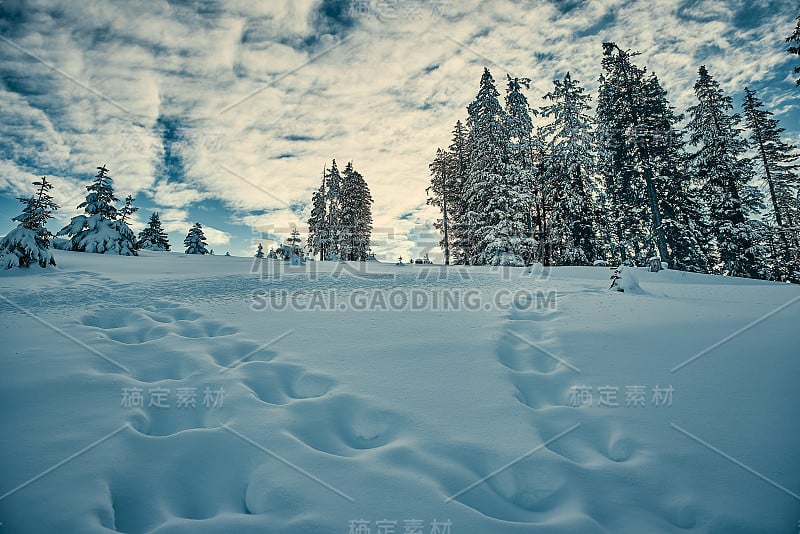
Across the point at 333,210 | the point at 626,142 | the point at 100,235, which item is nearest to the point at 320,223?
the point at 333,210

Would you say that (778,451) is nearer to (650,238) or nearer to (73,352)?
(73,352)

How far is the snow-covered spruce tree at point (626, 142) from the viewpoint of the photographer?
2323 centimetres

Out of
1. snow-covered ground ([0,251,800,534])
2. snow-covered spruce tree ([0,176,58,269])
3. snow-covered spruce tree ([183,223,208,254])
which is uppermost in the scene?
snow-covered spruce tree ([183,223,208,254])

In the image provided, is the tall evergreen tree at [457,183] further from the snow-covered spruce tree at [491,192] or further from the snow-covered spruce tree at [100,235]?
the snow-covered spruce tree at [100,235]

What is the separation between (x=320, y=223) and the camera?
39.8m

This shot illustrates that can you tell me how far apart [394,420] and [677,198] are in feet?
104

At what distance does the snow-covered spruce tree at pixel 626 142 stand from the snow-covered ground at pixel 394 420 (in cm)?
1967

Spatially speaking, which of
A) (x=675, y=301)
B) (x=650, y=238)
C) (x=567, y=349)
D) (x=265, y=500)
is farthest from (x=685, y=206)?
(x=265, y=500)

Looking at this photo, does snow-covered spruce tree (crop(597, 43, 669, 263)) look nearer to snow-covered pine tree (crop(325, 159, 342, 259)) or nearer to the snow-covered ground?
the snow-covered ground

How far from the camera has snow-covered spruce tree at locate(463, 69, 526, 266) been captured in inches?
955

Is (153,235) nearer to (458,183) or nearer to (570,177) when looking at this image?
(458,183)

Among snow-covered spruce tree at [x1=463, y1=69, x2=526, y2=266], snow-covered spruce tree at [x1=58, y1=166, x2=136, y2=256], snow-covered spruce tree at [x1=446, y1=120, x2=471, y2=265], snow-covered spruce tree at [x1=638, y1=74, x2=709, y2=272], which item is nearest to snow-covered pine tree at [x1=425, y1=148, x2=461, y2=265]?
snow-covered spruce tree at [x1=446, y1=120, x2=471, y2=265]

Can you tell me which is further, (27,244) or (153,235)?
(153,235)

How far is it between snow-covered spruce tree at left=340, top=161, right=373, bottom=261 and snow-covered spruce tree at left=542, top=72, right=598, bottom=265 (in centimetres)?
1932
